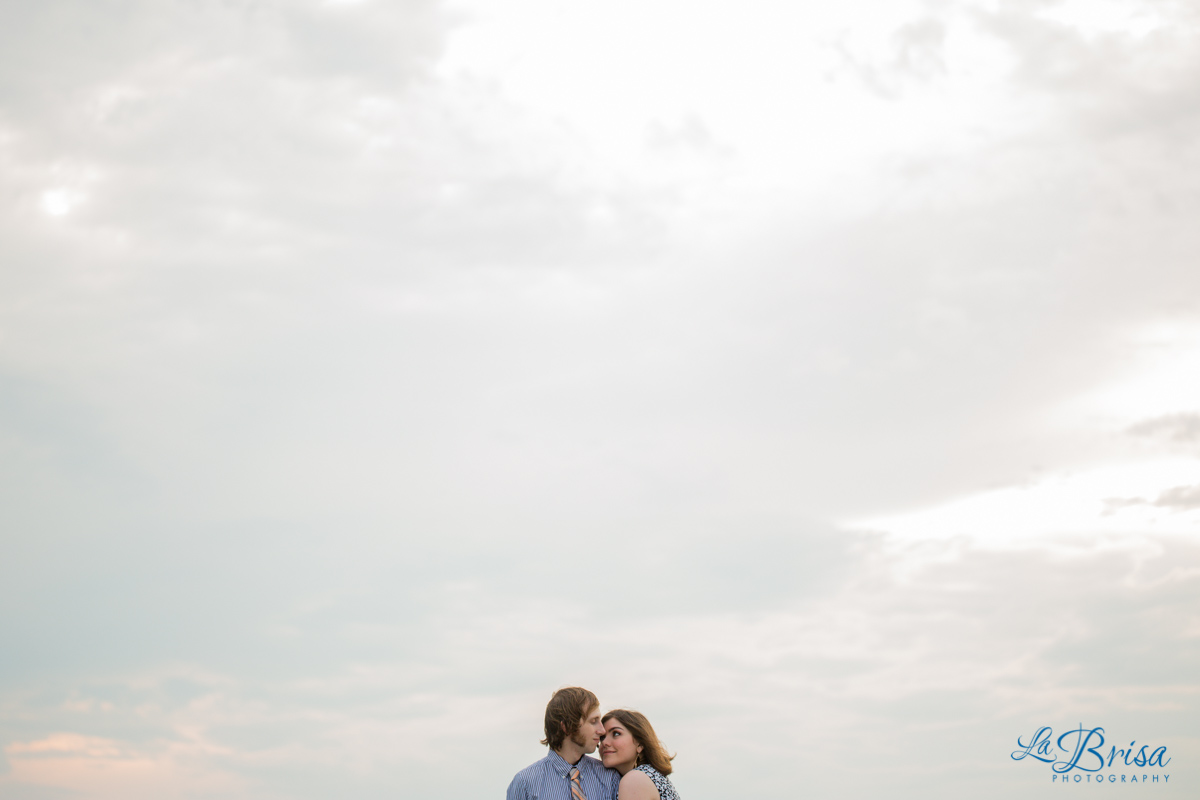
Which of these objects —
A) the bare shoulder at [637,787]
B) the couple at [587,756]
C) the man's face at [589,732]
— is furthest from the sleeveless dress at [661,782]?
the man's face at [589,732]

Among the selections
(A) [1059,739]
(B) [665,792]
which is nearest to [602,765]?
(B) [665,792]

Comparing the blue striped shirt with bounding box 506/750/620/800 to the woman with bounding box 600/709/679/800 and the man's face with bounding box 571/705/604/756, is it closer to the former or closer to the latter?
the woman with bounding box 600/709/679/800

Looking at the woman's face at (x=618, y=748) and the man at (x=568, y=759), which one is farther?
the woman's face at (x=618, y=748)

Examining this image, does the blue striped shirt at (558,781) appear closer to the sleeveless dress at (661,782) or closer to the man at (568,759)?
the man at (568,759)

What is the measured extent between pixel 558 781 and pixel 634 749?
122 cm

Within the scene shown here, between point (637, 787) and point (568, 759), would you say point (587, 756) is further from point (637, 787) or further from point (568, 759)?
point (637, 787)

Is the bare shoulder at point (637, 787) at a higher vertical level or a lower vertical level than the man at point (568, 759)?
lower

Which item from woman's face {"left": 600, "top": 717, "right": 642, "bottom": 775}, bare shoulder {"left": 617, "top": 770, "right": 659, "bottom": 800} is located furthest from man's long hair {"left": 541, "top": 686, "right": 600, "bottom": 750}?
bare shoulder {"left": 617, "top": 770, "right": 659, "bottom": 800}

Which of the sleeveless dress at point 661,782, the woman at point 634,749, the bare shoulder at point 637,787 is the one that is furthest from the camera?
the woman at point 634,749

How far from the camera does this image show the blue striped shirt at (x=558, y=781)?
46.4 ft

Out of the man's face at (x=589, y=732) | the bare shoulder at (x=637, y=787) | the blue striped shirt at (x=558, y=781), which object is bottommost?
the bare shoulder at (x=637, y=787)

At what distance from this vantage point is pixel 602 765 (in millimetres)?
14602

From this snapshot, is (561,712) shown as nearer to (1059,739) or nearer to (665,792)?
(665,792)

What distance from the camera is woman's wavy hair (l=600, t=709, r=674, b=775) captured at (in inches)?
570
